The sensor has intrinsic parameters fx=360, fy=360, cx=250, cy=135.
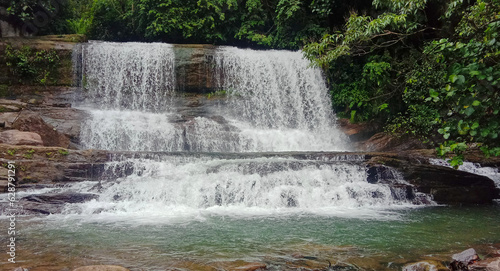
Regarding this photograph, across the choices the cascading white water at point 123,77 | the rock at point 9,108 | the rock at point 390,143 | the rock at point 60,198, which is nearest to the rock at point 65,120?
the rock at point 9,108

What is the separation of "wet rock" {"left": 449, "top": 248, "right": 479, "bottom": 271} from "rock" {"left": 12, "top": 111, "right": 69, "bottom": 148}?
33.0ft

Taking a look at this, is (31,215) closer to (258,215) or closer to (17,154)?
(17,154)

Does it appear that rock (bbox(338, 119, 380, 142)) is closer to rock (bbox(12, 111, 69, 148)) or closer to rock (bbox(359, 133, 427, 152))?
rock (bbox(359, 133, 427, 152))

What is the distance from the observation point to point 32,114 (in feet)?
34.7

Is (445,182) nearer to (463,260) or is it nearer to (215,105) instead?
(463,260)

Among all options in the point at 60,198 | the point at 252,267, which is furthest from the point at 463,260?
the point at 60,198

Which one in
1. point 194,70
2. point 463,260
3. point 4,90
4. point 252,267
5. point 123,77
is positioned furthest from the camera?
point 194,70

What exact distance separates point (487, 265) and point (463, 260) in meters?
0.26

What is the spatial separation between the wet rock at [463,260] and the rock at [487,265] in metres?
0.06

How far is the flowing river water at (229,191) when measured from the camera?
16.4 feet

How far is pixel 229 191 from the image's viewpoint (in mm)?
8266

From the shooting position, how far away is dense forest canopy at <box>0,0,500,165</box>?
9742 millimetres

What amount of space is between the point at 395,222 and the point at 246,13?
1505 cm

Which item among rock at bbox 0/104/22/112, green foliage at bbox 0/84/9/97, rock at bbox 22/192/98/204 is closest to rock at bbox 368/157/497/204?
rock at bbox 22/192/98/204
